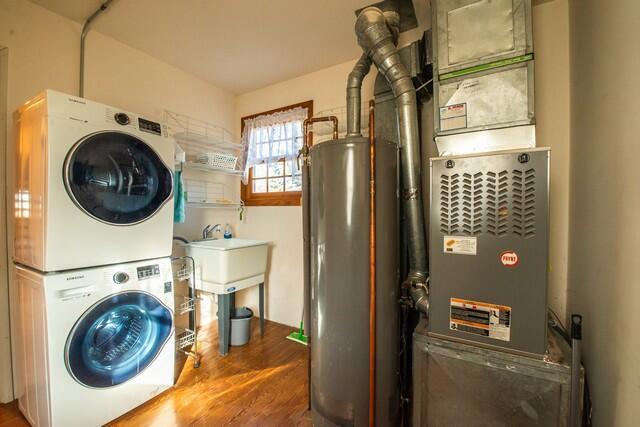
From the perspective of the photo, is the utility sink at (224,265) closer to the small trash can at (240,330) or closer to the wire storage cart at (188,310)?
the wire storage cart at (188,310)

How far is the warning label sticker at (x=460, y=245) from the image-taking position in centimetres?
104

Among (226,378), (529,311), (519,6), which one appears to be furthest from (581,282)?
(226,378)

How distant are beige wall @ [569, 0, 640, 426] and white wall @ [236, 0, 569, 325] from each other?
18 centimetres

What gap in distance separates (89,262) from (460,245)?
1809mm

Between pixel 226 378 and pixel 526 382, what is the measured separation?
70.9 inches

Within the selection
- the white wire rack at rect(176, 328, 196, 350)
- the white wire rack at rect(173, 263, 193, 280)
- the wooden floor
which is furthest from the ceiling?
the wooden floor

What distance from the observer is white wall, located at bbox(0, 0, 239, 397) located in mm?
1646

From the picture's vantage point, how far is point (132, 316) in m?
1.58

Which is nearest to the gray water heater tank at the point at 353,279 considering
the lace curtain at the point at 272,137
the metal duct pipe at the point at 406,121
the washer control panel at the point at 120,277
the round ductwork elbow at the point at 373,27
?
the metal duct pipe at the point at 406,121

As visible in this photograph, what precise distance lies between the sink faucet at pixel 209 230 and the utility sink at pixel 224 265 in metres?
0.38

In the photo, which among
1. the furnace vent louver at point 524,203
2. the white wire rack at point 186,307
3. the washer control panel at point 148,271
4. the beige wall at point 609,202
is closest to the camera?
the beige wall at point 609,202

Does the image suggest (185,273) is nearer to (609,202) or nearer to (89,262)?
(89,262)

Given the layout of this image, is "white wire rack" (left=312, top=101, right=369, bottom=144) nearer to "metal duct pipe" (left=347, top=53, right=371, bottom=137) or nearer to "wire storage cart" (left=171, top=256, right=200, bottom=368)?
"metal duct pipe" (left=347, top=53, right=371, bottom=137)

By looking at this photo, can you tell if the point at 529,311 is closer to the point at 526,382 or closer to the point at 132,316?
the point at 526,382
